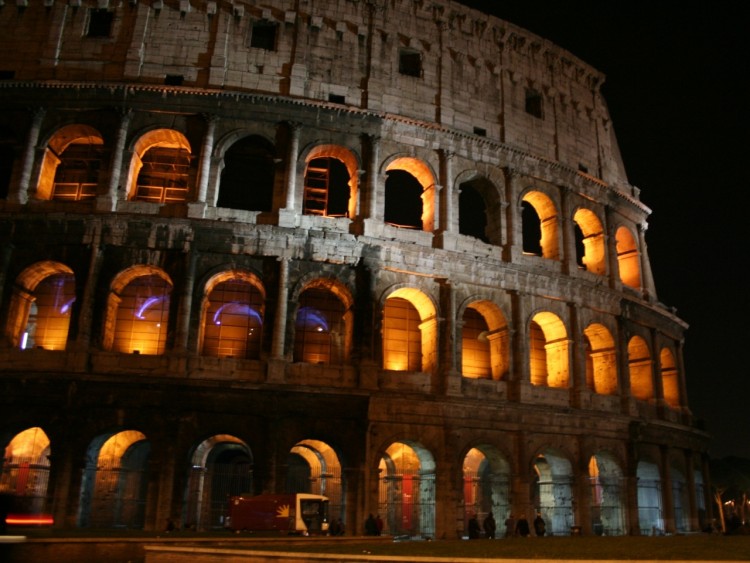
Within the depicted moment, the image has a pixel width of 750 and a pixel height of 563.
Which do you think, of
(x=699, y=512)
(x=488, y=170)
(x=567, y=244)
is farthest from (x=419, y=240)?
(x=699, y=512)

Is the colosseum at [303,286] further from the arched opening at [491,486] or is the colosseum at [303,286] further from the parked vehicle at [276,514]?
the parked vehicle at [276,514]

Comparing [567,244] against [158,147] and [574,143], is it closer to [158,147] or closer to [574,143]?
[574,143]

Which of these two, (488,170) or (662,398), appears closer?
(488,170)

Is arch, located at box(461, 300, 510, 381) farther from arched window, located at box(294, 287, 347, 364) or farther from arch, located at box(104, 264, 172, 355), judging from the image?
arch, located at box(104, 264, 172, 355)

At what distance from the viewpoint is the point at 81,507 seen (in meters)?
17.9

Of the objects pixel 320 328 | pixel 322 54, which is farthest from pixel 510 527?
pixel 322 54

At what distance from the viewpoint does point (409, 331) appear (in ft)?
73.7

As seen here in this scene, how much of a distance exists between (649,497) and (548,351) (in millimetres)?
6524

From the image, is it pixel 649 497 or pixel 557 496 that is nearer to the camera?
pixel 557 496

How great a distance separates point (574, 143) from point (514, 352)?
30.2 ft

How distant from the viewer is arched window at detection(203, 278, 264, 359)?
20953mm

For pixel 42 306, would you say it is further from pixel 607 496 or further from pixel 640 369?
pixel 640 369

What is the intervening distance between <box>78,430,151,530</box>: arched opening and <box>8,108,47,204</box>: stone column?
734 centimetres

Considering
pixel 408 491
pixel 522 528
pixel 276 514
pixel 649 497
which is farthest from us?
pixel 649 497
